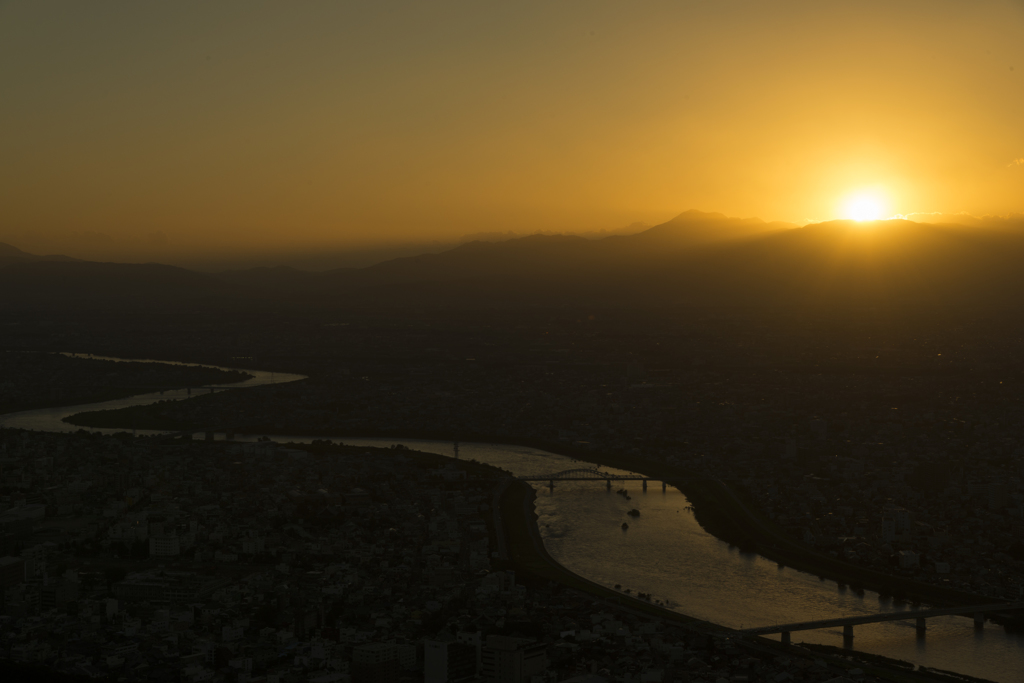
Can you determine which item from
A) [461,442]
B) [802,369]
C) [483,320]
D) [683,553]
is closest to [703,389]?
[802,369]

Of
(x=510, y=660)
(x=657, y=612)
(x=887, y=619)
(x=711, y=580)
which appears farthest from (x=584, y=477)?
(x=510, y=660)

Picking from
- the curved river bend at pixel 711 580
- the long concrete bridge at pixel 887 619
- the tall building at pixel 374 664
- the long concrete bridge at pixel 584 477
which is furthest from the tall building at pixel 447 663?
the long concrete bridge at pixel 584 477

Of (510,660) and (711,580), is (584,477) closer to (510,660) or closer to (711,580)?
(711,580)

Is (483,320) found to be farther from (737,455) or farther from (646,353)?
(737,455)

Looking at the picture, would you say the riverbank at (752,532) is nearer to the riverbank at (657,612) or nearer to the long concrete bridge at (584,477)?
the long concrete bridge at (584,477)

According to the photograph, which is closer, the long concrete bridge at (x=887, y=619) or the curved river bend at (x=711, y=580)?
the long concrete bridge at (x=887, y=619)

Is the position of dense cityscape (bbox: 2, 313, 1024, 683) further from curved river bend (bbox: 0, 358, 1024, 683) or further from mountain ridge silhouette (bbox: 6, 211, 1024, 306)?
Result: mountain ridge silhouette (bbox: 6, 211, 1024, 306)
